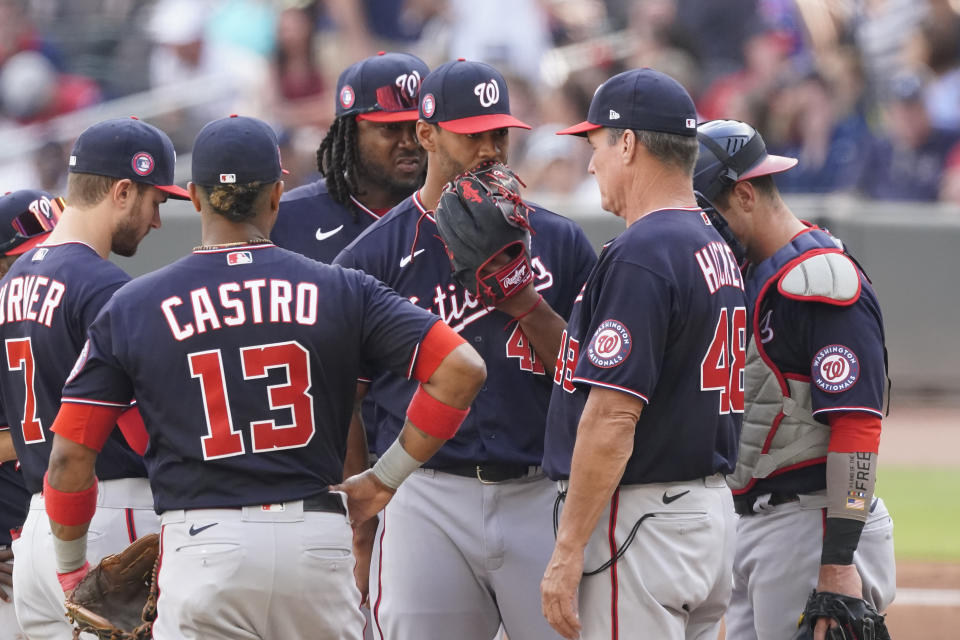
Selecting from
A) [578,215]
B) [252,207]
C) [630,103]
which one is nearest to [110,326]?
[252,207]

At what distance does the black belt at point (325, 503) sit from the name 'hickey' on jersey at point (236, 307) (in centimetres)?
47

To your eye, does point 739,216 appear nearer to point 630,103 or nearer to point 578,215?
point 630,103

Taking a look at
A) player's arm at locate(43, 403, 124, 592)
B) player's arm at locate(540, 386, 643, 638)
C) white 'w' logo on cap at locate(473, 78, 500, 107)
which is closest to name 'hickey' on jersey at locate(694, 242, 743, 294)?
player's arm at locate(540, 386, 643, 638)

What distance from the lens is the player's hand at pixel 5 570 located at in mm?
4344

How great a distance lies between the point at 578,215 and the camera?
38.3 ft

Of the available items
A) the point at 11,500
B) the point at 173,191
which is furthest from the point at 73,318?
the point at 11,500

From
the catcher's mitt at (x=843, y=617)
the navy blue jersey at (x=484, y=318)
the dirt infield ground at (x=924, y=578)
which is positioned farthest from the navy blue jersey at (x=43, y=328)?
the dirt infield ground at (x=924, y=578)

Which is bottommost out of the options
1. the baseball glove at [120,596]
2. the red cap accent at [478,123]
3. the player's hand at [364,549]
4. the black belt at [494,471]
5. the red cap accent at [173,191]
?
the player's hand at [364,549]

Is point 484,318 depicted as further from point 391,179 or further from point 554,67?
point 554,67

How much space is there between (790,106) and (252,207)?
33.0ft

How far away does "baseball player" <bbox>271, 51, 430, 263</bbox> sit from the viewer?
4727 millimetres

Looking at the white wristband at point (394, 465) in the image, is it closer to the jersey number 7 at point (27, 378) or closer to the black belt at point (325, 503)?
the black belt at point (325, 503)

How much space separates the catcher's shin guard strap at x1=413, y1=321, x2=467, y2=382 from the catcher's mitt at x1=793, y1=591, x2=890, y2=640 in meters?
1.29

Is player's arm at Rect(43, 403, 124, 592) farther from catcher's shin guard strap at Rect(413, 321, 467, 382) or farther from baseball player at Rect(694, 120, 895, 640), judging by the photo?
baseball player at Rect(694, 120, 895, 640)
